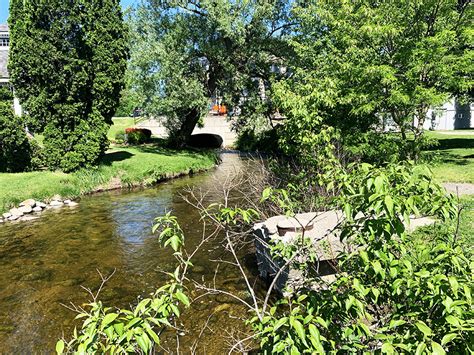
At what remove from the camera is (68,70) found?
53.9 feet

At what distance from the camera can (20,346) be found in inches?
230

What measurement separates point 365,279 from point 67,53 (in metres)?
17.2

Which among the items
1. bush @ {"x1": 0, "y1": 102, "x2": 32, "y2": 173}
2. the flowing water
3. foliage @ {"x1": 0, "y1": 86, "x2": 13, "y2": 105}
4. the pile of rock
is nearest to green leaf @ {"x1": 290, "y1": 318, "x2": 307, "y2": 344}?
the flowing water

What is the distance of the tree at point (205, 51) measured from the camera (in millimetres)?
19828

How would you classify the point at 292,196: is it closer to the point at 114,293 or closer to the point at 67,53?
the point at 114,293

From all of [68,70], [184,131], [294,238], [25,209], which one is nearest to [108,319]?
[294,238]

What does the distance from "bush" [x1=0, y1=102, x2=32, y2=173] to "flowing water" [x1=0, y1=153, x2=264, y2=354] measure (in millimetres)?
4722

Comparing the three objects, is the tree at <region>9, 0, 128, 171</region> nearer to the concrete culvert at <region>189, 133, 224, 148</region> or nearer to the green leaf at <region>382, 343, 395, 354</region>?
the concrete culvert at <region>189, 133, 224, 148</region>

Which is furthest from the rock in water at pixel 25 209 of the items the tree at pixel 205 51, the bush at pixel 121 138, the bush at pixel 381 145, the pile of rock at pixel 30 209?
the bush at pixel 121 138

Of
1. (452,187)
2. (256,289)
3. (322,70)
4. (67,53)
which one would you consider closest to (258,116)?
(322,70)

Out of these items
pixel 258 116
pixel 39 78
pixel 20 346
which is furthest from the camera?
pixel 258 116

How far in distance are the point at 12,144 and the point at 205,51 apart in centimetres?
1062

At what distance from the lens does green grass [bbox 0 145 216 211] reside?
48.6ft

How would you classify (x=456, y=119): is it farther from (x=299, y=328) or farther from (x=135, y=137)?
(x=299, y=328)
